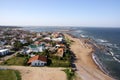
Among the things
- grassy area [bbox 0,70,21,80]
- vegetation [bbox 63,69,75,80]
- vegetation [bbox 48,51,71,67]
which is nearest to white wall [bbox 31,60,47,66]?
vegetation [bbox 48,51,71,67]

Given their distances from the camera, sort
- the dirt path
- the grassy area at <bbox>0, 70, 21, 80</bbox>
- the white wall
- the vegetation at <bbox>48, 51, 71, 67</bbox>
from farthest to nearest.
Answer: the white wall, the vegetation at <bbox>48, 51, 71, 67</bbox>, the dirt path, the grassy area at <bbox>0, 70, 21, 80</bbox>

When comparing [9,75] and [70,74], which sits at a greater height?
[9,75]

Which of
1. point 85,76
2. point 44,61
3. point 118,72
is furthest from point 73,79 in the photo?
point 118,72

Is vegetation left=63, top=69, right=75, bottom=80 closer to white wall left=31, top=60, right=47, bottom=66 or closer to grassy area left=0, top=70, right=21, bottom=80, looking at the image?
white wall left=31, top=60, right=47, bottom=66

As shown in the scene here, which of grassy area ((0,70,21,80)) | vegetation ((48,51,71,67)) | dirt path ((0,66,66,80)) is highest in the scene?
vegetation ((48,51,71,67))

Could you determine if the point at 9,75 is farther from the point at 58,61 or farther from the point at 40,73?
the point at 58,61

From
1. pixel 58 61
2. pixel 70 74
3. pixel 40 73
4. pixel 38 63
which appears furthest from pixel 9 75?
pixel 58 61

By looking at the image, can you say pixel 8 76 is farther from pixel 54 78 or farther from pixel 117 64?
pixel 117 64

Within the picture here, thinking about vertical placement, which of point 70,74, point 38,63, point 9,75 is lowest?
point 70,74
